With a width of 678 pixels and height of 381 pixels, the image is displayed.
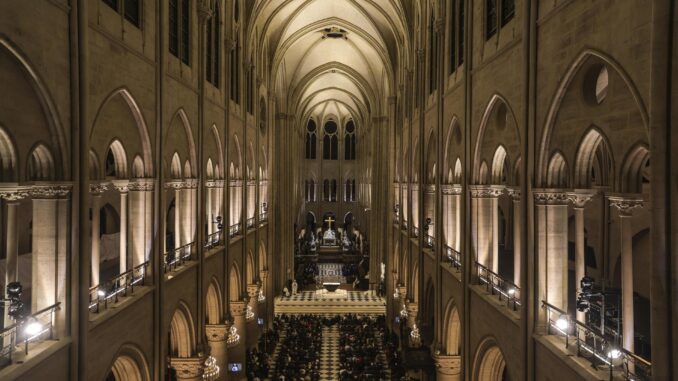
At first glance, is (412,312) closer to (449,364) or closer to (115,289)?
(449,364)

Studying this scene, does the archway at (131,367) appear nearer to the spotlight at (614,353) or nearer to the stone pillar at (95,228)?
the stone pillar at (95,228)

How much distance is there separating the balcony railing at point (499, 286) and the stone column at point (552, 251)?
1300 mm

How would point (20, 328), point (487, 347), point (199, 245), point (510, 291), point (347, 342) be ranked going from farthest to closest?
point (347, 342), point (199, 245), point (487, 347), point (510, 291), point (20, 328)

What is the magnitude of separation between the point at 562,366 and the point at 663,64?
500cm

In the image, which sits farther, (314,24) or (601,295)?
(314,24)

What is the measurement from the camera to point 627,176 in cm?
773

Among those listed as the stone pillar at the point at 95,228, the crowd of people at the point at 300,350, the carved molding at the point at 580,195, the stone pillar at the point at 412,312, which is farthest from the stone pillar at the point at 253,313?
the carved molding at the point at 580,195

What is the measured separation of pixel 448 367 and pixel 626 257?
10.9 metres

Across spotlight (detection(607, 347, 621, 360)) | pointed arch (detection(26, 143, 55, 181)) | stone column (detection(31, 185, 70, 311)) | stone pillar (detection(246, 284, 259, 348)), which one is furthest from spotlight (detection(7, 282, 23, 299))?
stone pillar (detection(246, 284, 259, 348))

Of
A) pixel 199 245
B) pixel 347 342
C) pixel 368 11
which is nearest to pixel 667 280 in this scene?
pixel 199 245

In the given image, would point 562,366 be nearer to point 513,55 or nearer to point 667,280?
point 667,280

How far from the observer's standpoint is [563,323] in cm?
966

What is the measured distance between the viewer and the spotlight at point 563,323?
9352 millimetres

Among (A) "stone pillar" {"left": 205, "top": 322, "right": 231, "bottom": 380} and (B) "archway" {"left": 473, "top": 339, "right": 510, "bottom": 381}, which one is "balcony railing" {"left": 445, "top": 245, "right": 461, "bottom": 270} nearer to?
(B) "archway" {"left": 473, "top": 339, "right": 510, "bottom": 381}
